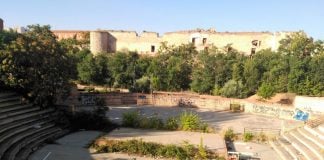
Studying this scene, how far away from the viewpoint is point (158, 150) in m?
13.0

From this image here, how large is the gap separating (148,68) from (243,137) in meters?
19.8

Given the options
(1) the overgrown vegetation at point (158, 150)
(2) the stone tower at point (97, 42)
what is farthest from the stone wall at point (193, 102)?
(2) the stone tower at point (97, 42)

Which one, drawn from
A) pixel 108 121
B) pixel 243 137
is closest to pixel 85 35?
pixel 108 121

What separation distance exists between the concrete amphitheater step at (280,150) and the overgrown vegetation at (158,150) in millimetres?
2619

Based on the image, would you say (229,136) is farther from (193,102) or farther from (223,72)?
(223,72)

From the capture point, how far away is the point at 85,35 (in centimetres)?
4978

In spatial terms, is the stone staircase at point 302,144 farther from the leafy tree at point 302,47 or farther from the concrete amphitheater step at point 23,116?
the leafy tree at point 302,47

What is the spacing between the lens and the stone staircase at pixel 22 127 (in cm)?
1160

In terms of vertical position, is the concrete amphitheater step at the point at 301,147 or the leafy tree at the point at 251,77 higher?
the leafy tree at the point at 251,77

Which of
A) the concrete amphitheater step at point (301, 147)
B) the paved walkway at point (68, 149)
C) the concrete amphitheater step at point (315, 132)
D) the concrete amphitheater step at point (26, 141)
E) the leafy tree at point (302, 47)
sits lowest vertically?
the concrete amphitheater step at point (301, 147)

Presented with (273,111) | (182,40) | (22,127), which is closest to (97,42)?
(182,40)

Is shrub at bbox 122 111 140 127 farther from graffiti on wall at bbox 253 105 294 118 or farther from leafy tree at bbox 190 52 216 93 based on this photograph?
leafy tree at bbox 190 52 216 93

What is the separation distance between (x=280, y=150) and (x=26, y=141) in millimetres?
9706

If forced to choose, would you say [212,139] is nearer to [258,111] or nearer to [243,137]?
[243,137]
